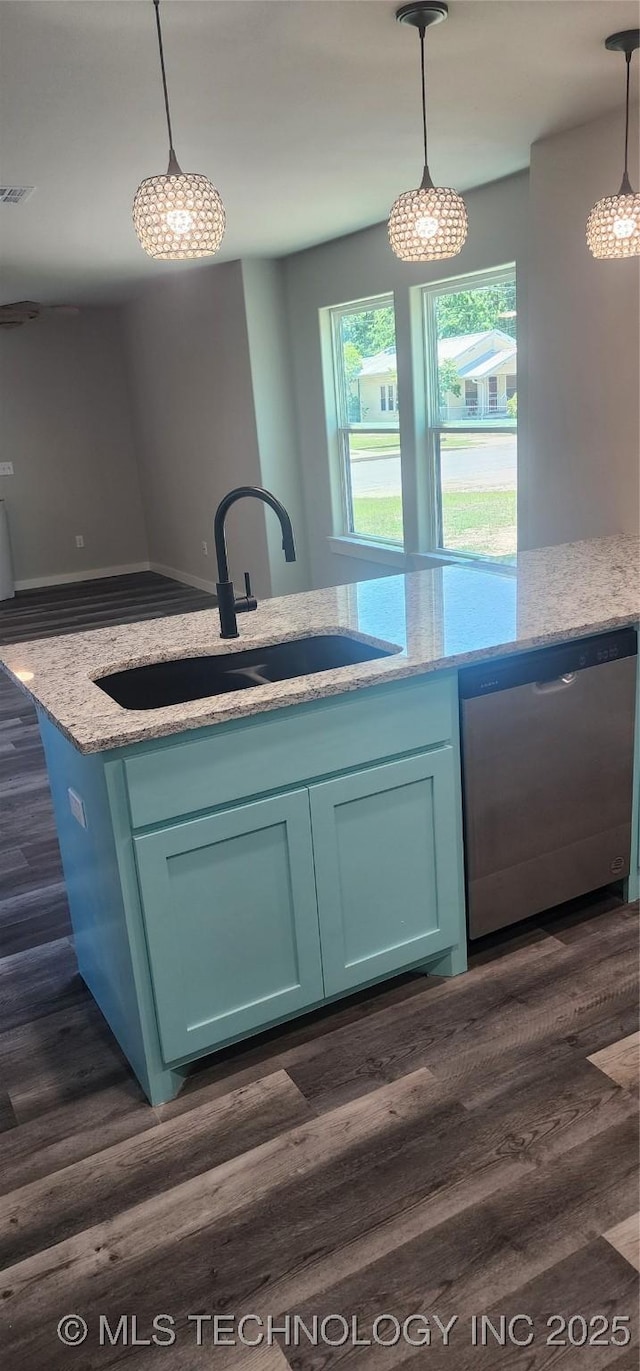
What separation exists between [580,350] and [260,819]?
2702 millimetres

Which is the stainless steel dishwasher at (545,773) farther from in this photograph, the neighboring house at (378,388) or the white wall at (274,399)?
the white wall at (274,399)

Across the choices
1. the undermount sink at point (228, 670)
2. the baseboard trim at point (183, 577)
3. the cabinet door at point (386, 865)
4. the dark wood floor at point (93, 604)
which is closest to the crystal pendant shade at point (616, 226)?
the undermount sink at point (228, 670)

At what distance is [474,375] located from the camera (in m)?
5.14

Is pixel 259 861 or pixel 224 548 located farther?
pixel 224 548

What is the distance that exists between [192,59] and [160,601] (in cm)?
532

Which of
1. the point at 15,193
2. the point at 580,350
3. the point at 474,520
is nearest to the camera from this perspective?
A: the point at 580,350

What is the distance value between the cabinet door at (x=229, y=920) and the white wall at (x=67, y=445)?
7.59m

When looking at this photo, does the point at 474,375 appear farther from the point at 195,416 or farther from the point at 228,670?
the point at 228,670

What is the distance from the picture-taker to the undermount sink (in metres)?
2.35

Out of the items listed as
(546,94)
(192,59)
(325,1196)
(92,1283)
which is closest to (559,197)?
(546,94)

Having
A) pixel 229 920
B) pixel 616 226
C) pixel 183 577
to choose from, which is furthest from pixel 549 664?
pixel 183 577

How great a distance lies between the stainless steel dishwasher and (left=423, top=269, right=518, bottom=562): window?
9.03ft

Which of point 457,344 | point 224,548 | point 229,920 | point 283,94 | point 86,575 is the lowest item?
point 86,575

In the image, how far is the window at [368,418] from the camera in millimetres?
5859
